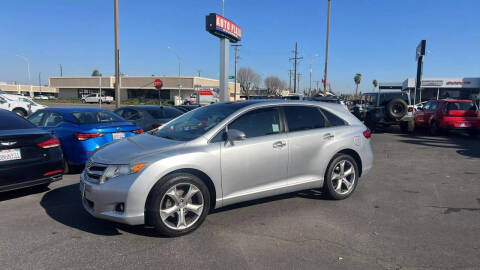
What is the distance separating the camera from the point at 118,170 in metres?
3.74

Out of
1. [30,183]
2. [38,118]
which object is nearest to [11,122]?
[30,183]

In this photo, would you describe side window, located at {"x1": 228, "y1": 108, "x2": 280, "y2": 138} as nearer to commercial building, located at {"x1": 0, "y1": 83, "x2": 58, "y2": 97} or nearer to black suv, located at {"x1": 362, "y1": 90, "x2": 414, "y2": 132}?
black suv, located at {"x1": 362, "y1": 90, "x2": 414, "y2": 132}

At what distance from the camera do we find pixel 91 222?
426cm

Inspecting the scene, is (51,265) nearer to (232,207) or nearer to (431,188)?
(232,207)

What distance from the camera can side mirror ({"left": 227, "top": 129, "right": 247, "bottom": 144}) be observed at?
4072mm

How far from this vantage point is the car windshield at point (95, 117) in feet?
23.3

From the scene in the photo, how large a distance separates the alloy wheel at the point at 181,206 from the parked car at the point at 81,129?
11.4ft

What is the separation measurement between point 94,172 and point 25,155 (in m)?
1.79

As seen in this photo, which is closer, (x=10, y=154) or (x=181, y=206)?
(x=181, y=206)

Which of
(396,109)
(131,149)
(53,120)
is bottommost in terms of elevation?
(131,149)

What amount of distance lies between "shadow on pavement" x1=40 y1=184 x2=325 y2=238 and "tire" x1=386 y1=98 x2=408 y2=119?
10315mm

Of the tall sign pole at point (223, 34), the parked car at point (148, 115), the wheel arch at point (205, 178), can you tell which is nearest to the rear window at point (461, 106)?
the tall sign pole at point (223, 34)

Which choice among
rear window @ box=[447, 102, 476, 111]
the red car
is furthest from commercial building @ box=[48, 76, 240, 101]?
rear window @ box=[447, 102, 476, 111]

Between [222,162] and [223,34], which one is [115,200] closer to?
[222,162]
